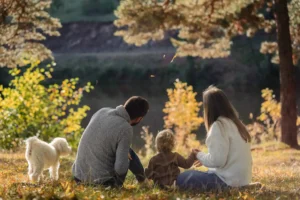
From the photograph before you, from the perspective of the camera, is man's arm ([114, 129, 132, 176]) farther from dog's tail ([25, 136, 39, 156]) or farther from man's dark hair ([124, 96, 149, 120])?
dog's tail ([25, 136, 39, 156])

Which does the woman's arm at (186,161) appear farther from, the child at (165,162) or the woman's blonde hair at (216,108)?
the woman's blonde hair at (216,108)

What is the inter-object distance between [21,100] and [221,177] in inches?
306

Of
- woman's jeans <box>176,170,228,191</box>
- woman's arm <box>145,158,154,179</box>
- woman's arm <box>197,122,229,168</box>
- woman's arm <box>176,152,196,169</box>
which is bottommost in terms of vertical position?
woman's jeans <box>176,170,228,191</box>

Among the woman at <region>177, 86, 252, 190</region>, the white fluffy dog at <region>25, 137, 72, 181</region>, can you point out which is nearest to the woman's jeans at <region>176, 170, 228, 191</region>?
the woman at <region>177, 86, 252, 190</region>

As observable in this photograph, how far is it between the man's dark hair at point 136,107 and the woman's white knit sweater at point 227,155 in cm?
70

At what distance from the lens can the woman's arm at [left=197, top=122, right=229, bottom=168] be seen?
19.3 feet

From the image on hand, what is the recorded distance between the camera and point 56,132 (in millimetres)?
13398

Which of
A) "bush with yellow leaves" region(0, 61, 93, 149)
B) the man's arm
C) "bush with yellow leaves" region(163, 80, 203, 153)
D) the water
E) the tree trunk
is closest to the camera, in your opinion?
the man's arm

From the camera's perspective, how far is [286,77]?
13.5 meters

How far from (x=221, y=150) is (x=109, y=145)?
3.66 ft

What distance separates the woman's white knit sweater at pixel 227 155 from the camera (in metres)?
5.88

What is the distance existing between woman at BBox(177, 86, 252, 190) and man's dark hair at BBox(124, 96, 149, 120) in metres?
0.61

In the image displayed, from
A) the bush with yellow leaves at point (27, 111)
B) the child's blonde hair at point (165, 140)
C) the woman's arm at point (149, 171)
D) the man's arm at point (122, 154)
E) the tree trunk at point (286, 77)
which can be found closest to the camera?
the man's arm at point (122, 154)

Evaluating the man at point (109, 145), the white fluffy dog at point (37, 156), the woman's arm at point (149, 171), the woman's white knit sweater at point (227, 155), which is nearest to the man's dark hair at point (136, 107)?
the man at point (109, 145)
